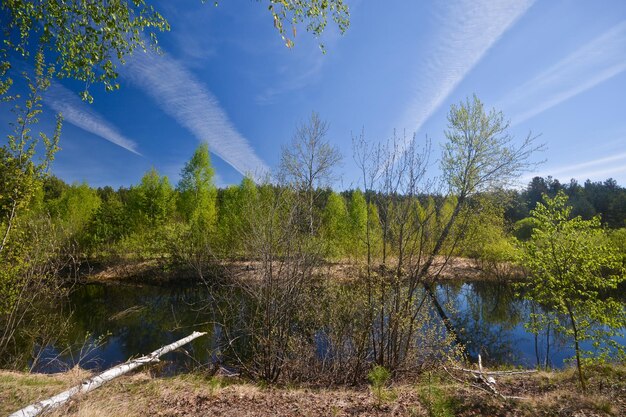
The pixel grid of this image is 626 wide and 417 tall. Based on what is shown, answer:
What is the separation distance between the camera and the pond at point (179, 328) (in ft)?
32.1

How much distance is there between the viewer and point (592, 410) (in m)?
4.75

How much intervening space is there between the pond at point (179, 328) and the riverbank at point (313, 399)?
108 cm

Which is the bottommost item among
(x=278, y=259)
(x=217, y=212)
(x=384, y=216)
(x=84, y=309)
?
(x=84, y=309)

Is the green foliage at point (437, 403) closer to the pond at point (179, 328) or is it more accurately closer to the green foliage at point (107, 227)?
the pond at point (179, 328)

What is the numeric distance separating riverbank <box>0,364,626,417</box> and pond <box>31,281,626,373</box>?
42.4 inches

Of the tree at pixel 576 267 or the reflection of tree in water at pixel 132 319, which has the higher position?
the tree at pixel 576 267

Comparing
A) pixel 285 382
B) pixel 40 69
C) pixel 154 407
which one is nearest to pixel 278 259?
pixel 285 382

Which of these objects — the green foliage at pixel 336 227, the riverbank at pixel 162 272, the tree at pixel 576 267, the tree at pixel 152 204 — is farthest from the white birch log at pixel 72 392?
the tree at pixel 152 204

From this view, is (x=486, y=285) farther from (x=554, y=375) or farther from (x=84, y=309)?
(x=84, y=309)

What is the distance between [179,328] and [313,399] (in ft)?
28.3

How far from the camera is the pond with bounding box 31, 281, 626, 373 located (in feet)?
32.1

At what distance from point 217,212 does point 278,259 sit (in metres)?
19.7

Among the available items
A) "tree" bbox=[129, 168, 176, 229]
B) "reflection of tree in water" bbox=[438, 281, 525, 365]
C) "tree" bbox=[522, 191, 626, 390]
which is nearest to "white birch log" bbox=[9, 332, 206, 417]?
"reflection of tree in water" bbox=[438, 281, 525, 365]

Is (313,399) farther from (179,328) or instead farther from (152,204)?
(152,204)
